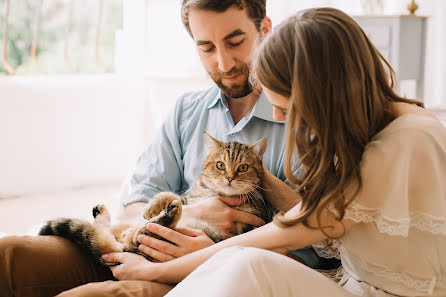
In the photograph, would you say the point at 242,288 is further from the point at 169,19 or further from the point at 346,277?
the point at 169,19

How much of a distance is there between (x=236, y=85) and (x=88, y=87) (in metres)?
1.33

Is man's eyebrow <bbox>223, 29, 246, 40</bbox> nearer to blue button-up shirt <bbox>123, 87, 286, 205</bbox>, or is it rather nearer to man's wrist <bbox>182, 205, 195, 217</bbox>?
blue button-up shirt <bbox>123, 87, 286, 205</bbox>

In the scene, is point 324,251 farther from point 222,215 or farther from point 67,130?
point 67,130

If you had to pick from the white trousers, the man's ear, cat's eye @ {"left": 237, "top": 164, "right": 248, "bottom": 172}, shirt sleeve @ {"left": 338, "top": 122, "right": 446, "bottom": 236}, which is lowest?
the white trousers

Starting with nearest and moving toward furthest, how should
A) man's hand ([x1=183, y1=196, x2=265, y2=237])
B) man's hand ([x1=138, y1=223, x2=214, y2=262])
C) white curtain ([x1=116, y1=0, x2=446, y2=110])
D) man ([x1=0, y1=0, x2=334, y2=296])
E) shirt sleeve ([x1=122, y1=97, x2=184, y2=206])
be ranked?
man ([x1=0, y1=0, x2=334, y2=296])
man's hand ([x1=138, y1=223, x2=214, y2=262])
man's hand ([x1=183, y1=196, x2=265, y2=237])
shirt sleeve ([x1=122, y1=97, x2=184, y2=206])
white curtain ([x1=116, y1=0, x2=446, y2=110])

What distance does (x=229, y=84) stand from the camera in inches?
68.5

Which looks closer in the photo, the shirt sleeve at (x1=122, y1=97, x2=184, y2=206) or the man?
the man

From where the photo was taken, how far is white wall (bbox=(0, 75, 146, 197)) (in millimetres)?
2617

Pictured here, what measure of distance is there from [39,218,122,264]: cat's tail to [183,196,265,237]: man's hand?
28cm

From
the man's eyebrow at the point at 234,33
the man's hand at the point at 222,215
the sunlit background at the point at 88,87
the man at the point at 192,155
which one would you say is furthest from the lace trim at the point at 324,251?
the sunlit background at the point at 88,87

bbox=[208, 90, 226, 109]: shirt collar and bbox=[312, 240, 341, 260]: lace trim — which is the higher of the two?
bbox=[208, 90, 226, 109]: shirt collar

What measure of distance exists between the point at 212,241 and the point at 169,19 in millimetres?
1767

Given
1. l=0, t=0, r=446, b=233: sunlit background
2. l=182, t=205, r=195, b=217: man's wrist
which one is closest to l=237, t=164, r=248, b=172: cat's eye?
l=182, t=205, r=195, b=217: man's wrist

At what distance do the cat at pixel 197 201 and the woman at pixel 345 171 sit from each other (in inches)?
16.1
